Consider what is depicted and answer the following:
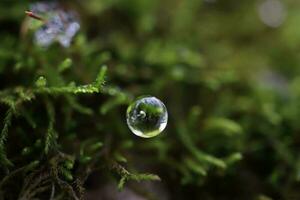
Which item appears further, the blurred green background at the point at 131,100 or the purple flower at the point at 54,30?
the purple flower at the point at 54,30

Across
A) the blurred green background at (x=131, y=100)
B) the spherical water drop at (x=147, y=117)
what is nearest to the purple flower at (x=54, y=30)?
the blurred green background at (x=131, y=100)

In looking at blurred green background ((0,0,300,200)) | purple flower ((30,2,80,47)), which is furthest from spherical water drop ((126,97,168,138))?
purple flower ((30,2,80,47))

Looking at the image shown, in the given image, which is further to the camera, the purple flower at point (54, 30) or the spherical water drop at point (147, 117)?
the purple flower at point (54, 30)

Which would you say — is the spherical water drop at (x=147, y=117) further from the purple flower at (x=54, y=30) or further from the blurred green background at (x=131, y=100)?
the purple flower at (x=54, y=30)

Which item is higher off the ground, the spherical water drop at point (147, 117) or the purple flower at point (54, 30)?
the purple flower at point (54, 30)

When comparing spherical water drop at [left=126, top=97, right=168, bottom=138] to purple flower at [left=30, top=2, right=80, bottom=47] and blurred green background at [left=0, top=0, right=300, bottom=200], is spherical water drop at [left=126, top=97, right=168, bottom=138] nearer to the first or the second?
blurred green background at [left=0, top=0, right=300, bottom=200]

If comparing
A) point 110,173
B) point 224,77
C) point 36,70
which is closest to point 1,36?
point 36,70
